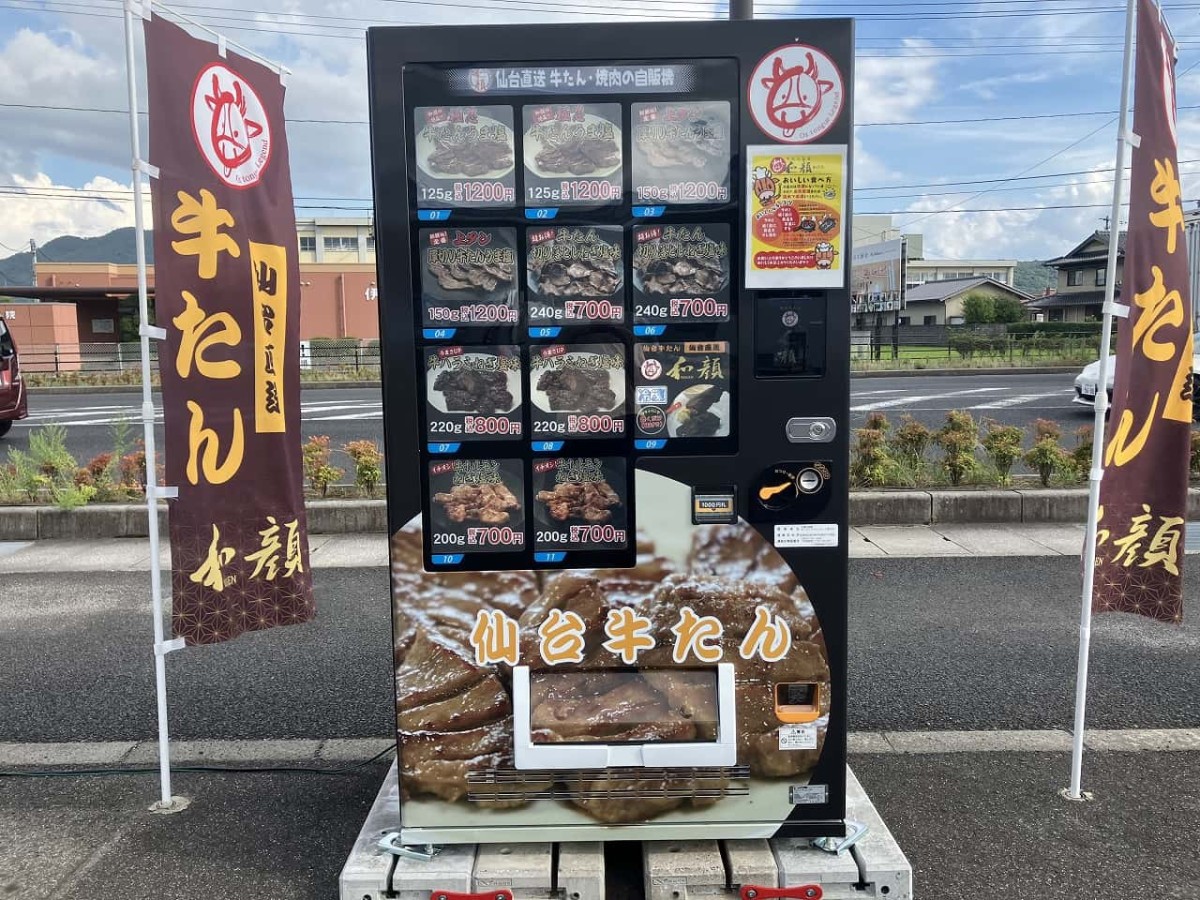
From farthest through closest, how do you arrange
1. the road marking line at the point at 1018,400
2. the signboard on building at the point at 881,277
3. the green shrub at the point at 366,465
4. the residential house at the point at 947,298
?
1. the residential house at the point at 947,298
2. the signboard on building at the point at 881,277
3. the road marking line at the point at 1018,400
4. the green shrub at the point at 366,465

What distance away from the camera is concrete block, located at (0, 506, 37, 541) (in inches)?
290

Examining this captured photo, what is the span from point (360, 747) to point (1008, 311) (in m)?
59.7

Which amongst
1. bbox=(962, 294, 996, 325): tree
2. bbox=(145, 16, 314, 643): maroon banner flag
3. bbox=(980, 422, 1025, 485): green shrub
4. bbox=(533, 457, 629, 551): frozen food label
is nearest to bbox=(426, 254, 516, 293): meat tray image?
bbox=(533, 457, 629, 551): frozen food label

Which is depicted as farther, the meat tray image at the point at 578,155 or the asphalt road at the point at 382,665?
the asphalt road at the point at 382,665

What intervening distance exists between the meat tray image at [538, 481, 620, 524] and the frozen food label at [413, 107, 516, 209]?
0.84 m

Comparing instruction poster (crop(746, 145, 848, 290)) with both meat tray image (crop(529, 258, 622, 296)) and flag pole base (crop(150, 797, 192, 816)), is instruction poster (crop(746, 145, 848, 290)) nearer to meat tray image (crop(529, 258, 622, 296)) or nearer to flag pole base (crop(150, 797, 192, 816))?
meat tray image (crop(529, 258, 622, 296))

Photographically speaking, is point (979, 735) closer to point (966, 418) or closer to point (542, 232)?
point (542, 232)

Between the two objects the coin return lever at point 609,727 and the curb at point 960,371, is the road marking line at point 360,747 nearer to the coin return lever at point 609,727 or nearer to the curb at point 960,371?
the coin return lever at point 609,727

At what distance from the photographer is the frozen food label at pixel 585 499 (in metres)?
2.58

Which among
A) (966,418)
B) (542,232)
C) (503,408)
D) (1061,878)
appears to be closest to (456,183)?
(542,232)

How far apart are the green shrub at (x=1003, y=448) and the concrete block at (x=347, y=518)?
534 centimetres

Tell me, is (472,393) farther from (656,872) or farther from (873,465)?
(873,465)

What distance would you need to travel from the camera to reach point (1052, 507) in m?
7.38

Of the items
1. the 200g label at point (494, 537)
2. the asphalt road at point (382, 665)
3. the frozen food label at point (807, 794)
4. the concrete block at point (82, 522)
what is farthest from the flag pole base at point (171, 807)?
the concrete block at point (82, 522)
